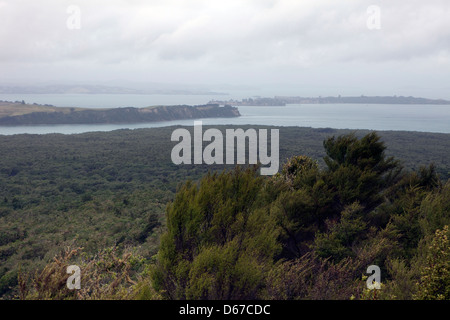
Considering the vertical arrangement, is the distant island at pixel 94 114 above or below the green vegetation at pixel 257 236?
above

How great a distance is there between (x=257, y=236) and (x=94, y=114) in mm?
89198

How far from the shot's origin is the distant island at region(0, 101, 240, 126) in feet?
255

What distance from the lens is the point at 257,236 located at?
19.7 feet

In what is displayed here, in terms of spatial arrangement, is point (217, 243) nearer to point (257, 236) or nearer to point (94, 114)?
point (257, 236)

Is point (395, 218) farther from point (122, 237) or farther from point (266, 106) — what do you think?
point (266, 106)

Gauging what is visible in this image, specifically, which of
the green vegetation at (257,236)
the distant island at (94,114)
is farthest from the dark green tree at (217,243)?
the distant island at (94,114)

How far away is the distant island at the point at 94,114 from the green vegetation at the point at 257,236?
64.3 meters

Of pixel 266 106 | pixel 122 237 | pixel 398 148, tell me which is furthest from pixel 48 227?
pixel 266 106

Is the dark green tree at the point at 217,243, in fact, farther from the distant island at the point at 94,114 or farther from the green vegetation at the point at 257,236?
the distant island at the point at 94,114

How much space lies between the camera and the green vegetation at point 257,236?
5.04m

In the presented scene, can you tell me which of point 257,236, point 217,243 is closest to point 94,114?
point 217,243

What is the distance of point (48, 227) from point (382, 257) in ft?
56.1

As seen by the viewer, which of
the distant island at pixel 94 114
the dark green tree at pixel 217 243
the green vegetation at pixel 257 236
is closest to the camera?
the green vegetation at pixel 257 236

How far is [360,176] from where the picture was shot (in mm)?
9953
